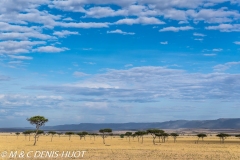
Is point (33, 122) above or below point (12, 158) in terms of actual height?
above

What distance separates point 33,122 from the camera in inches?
3440

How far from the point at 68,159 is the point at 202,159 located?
19.2 m

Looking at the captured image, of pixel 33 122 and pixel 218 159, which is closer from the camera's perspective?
pixel 218 159

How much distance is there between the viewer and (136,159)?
46812 mm

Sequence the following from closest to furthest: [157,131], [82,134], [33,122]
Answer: [33,122] < [157,131] < [82,134]

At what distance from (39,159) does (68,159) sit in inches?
154

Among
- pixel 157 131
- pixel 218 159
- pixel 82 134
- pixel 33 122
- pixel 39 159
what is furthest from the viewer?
pixel 82 134

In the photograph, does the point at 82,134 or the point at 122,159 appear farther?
the point at 82,134

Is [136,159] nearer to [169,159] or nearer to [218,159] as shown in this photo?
[169,159]

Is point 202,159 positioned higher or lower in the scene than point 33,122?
lower

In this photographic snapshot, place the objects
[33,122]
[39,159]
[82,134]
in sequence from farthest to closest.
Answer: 1. [82,134]
2. [33,122]
3. [39,159]

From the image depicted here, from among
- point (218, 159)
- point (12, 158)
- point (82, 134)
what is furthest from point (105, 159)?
point (82, 134)

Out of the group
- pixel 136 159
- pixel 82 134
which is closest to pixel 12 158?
pixel 136 159

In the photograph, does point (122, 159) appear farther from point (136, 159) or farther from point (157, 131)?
point (157, 131)
